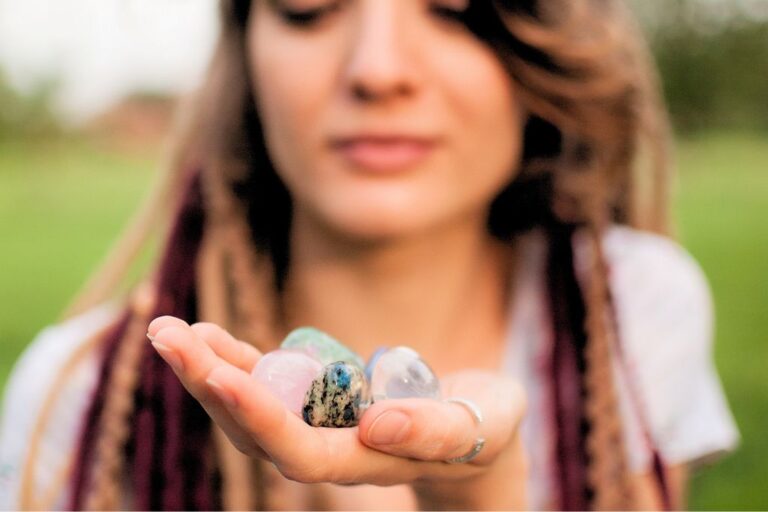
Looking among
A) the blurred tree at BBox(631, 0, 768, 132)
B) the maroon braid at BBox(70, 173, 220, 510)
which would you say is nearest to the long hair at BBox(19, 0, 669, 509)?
the maroon braid at BBox(70, 173, 220, 510)

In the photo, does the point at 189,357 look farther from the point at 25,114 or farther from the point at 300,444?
the point at 25,114

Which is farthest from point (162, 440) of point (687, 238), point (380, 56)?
point (687, 238)

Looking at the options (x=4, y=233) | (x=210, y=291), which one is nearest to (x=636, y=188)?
(x=210, y=291)

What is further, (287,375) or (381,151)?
(381,151)

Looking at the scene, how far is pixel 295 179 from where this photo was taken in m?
1.23

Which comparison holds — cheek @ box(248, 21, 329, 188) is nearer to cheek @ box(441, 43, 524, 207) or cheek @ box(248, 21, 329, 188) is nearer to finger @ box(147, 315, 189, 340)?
cheek @ box(441, 43, 524, 207)

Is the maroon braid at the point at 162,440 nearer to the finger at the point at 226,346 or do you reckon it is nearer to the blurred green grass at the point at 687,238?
the finger at the point at 226,346

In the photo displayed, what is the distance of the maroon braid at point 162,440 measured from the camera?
1.23 meters

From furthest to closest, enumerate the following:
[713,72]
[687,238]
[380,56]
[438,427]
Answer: [713,72], [687,238], [380,56], [438,427]

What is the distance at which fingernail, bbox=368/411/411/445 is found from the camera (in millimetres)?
695

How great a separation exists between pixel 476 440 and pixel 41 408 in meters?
0.79

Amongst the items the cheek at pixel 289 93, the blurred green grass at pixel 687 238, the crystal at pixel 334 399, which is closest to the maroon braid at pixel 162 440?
the cheek at pixel 289 93

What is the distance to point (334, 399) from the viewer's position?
2.52ft

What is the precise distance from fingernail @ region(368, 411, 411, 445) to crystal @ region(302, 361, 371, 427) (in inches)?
2.9
